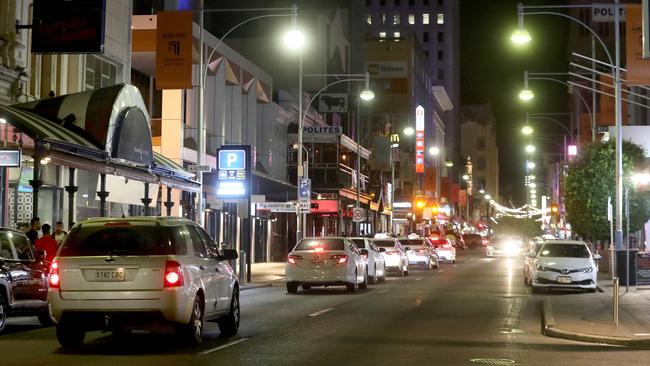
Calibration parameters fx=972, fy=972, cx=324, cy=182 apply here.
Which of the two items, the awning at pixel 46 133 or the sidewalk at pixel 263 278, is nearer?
the awning at pixel 46 133

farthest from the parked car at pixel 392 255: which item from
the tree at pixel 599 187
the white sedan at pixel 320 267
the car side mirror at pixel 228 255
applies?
the car side mirror at pixel 228 255

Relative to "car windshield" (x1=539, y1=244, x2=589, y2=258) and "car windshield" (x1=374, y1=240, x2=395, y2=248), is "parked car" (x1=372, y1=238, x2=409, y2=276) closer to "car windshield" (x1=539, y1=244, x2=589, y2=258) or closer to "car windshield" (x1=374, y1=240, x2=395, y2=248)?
"car windshield" (x1=374, y1=240, x2=395, y2=248)

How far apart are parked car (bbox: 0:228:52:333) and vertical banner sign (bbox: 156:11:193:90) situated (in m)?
10.6

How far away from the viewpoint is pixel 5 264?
15.9 meters

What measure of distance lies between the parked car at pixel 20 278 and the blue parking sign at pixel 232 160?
586 inches

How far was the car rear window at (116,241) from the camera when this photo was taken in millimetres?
13398

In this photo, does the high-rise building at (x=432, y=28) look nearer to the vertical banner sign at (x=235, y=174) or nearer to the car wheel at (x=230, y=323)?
the vertical banner sign at (x=235, y=174)

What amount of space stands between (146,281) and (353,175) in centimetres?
5135

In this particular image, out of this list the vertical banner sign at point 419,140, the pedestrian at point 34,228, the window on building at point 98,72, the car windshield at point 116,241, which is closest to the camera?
the car windshield at point 116,241

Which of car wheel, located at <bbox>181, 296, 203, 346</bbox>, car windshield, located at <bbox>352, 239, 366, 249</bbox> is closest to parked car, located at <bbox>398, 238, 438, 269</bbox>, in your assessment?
car windshield, located at <bbox>352, 239, 366, 249</bbox>

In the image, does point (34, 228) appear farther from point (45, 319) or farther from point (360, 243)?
point (360, 243)

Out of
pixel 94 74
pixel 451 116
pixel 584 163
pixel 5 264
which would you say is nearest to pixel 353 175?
pixel 584 163

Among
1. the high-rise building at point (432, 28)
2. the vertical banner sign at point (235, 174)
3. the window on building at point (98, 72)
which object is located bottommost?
the vertical banner sign at point (235, 174)

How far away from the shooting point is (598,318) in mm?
19141
